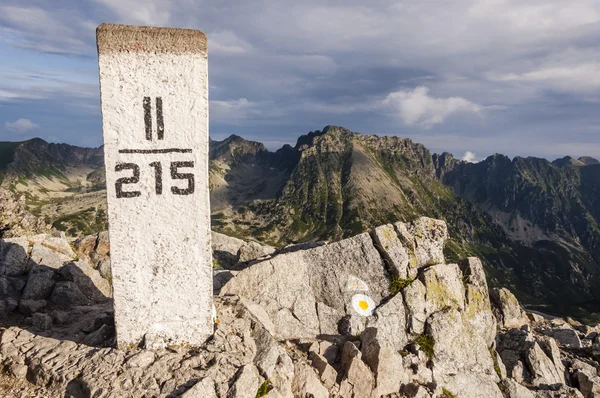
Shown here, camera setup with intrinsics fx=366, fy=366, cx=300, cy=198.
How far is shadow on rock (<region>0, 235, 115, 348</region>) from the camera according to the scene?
14117 millimetres

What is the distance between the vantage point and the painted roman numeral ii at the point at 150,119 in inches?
444

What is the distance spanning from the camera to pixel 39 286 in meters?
17.9

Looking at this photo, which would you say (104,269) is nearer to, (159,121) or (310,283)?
(310,283)

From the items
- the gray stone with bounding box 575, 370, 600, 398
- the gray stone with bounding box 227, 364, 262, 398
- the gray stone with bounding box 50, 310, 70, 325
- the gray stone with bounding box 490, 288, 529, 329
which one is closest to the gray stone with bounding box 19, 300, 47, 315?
the gray stone with bounding box 50, 310, 70, 325

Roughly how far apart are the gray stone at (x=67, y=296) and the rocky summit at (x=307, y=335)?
0.07m

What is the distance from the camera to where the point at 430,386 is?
15.7 m

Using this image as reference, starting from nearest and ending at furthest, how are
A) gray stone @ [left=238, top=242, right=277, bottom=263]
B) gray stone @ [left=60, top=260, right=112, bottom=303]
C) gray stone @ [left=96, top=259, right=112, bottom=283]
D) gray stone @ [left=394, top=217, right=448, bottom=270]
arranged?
gray stone @ [left=60, top=260, right=112, bottom=303] → gray stone @ [left=394, top=217, right=448, bottom=270] → gray stone @ [left=96, top=259, right=112, bottom=283] → gray stone @ [left=238, top=242, right=277, bottom=263]

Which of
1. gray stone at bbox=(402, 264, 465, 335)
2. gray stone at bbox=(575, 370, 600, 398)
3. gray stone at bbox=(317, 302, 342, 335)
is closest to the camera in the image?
gray stone at bbox=(317, 302, 342, 335)

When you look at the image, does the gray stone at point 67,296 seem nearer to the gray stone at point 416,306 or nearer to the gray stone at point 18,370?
the gray stone at point 18,370

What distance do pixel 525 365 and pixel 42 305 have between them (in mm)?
25723

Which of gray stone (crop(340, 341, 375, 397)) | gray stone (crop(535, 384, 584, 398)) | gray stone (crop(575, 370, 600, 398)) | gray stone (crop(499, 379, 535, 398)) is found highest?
gray stone (crop(340, 341, 375, 397))

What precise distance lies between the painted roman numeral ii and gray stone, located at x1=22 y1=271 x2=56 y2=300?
1195cm

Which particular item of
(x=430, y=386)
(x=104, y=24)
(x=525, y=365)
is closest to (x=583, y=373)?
(x=525, y=365)

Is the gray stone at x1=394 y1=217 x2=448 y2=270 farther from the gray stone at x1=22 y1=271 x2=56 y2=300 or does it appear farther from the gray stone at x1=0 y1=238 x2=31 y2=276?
the gray stone at x1=0 y1=238 x2=31 y2=276
